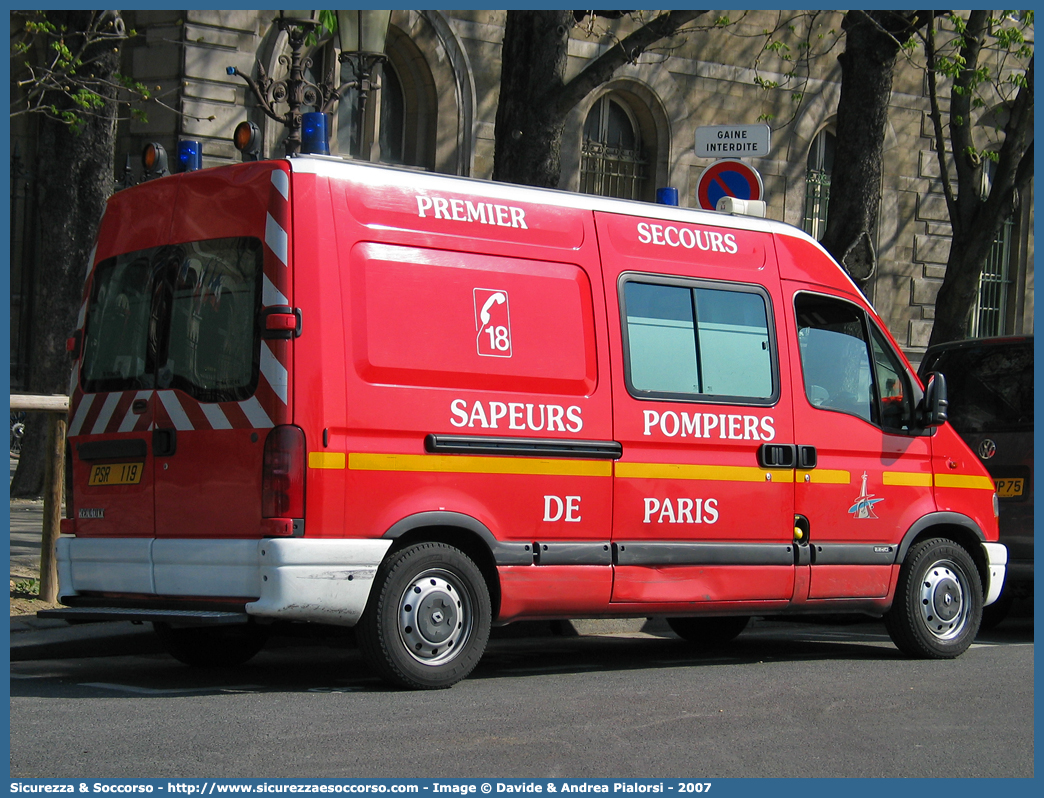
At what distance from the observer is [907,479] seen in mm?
8703

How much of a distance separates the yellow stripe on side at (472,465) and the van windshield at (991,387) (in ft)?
13.8

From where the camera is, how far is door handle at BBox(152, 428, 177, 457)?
6898mm

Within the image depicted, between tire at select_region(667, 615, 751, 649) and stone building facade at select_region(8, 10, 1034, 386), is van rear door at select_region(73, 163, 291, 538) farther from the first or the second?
stone building facade at select_region(8, 10, 1034, 386)

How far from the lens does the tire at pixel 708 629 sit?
31.0 ft

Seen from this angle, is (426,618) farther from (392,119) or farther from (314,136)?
(392,119)

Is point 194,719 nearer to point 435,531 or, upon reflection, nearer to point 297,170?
point 435,531

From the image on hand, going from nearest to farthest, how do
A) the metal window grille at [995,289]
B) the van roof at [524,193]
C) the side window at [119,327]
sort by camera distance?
the van roof at [524,193], the side window at [119,327], the metal window grille at [995,289]

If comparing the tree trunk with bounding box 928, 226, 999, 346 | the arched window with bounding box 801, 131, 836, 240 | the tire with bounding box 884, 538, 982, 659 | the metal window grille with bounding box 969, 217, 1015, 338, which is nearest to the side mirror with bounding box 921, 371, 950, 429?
the tire with bounding box 884, 538, 982, 659

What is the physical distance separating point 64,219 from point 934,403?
9.08m

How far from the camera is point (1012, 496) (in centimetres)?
1026

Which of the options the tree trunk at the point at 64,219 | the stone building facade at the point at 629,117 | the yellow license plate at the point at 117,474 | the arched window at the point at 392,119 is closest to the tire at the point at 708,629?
the yellow license plate at the point at 117,474

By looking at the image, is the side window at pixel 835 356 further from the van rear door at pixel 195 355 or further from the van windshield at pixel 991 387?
the van rear door at pixel 195 355

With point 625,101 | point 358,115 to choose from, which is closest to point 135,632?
point 358,115

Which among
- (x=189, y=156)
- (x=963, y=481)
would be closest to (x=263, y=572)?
(x=189, y=156)
